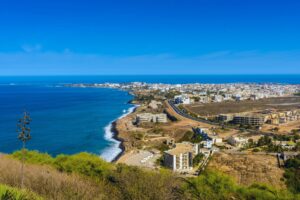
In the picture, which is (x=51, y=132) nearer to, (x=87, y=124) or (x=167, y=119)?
(x=87, y=124)

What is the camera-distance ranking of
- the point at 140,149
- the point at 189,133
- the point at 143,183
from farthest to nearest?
the point at 189,133, the point at 140,149, the point at 143,183

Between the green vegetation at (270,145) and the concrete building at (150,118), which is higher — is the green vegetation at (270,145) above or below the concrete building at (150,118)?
above

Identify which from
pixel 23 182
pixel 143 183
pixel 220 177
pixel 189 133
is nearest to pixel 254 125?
pixel 189 133

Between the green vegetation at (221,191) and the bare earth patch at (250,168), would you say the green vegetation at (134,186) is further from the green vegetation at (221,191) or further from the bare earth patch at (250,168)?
the bare earth patch at (250,168)

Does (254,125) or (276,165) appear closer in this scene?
(276,165)

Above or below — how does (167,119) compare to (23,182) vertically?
below

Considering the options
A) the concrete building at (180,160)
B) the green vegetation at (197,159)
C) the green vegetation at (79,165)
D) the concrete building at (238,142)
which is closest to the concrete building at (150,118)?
the concrete building at (238,142)

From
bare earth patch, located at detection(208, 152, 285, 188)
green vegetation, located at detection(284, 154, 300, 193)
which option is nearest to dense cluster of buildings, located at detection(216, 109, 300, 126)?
bare earth patch, located at detection(208, 152, 285, 188)

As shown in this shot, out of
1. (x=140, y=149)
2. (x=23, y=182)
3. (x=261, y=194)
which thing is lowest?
(x=140, y=149)

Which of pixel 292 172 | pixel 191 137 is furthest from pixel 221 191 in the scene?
pixel 191 137
